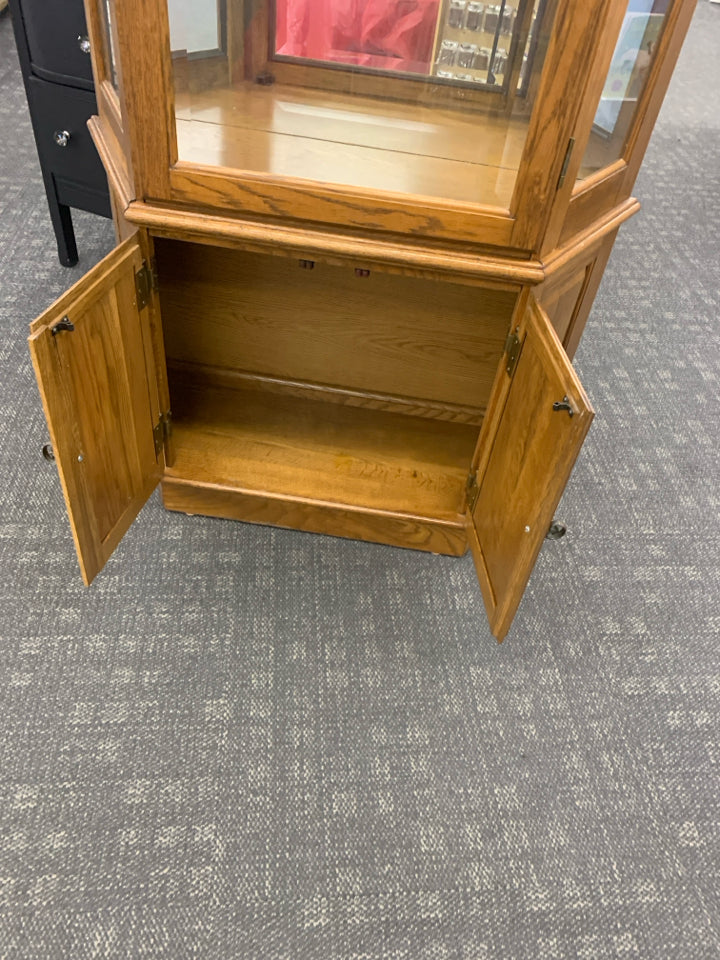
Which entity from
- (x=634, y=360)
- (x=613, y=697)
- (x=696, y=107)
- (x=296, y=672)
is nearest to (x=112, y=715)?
(x=296, y=672)

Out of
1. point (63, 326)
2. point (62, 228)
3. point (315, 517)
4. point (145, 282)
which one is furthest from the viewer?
point (62, 228)

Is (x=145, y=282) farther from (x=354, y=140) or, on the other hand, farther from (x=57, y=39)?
(x=57, y=39)

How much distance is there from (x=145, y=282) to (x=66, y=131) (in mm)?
952

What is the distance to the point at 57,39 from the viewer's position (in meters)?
1.64

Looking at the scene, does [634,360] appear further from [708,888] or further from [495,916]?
[495,916]

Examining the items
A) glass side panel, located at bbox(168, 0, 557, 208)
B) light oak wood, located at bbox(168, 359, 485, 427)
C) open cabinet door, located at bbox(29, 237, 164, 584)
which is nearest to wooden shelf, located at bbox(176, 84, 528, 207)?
glass side panel, located at bbox(168, 0, 557, 208)

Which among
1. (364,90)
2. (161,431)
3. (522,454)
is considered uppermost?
(364,90)

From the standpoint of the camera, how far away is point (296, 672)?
4.06 ft

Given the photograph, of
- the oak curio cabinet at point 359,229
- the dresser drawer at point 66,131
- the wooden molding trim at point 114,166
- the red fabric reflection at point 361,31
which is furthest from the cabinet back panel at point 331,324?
the dresser drawer at point 66,131

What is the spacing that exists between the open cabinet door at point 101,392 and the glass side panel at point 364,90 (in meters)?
0.23

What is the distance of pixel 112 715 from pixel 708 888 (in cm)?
92

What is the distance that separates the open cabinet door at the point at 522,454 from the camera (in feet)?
2.98

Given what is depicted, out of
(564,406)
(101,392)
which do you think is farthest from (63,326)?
(564,406)

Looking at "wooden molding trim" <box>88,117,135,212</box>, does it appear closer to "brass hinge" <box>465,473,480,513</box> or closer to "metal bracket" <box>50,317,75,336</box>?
"metal bracket" <box>50,317,75,336</box>
